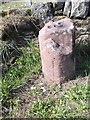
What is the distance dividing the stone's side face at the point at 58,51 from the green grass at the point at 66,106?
201mm

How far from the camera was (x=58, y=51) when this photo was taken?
139 inches

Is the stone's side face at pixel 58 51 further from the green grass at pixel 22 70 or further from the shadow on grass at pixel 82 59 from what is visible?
the green grass at pixel 22 70

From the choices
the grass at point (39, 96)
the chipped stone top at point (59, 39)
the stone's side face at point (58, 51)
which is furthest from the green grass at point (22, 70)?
the chipped stone top at point (59, 39)

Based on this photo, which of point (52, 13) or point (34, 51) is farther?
point (52, 13)

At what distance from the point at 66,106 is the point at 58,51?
0.53 metres

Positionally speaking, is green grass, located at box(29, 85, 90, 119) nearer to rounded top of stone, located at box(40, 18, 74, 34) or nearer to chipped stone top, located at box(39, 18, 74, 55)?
chipped stone top, located at box(39, 18, 74, 55)

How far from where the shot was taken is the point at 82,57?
4070 mm

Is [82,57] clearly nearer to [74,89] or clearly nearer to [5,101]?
[74,89]

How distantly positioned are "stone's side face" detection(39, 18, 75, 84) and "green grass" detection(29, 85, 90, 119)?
0.20m

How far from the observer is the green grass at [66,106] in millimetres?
3416

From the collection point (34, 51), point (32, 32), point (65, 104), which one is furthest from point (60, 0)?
point (65, 104)

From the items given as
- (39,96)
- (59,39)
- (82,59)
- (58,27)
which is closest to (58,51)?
(59,39)

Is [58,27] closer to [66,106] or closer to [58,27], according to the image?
[58,27]

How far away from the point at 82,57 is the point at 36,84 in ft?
2.09
